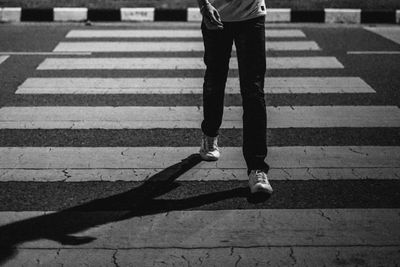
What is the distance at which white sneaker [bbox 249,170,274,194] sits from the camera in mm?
3949

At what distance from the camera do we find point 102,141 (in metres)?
4.95

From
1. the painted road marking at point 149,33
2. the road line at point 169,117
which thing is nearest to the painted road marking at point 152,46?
the painted road marking at point 149,33

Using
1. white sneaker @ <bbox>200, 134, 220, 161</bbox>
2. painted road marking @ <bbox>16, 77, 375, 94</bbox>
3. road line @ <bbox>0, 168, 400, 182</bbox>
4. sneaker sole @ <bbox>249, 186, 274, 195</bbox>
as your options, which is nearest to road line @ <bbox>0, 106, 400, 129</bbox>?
painted road marking @ <bbox>16, 77, 375, 94</bbox>

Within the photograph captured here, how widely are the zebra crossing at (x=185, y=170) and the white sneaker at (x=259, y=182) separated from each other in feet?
0.33

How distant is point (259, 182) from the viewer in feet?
13.0

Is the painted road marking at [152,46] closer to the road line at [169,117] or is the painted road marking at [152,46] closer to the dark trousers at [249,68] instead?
the road line at [169,117]

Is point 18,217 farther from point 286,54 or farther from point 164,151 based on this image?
point 286,54

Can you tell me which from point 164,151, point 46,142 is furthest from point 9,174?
point 164,151

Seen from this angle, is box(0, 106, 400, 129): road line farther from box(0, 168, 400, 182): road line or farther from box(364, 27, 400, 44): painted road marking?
box(364, 27, 400, 44): painted road marking

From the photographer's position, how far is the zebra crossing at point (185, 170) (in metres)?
3.37

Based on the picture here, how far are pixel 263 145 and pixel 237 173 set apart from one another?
36 centimetres

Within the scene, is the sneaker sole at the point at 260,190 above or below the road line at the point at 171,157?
above

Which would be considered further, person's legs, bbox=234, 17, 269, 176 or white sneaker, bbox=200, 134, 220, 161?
white sneaker, bbox=200, 134, 220, 161

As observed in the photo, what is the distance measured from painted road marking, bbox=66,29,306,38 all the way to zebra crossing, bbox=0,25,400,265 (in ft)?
4.47
